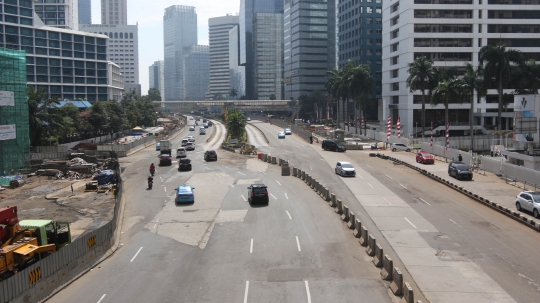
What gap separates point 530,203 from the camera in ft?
119

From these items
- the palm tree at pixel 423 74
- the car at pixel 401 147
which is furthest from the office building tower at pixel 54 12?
the car at pixel 401 147

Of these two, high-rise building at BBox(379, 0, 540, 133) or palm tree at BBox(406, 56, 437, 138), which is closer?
palm tree at BBox(406, 56, 437, 138)

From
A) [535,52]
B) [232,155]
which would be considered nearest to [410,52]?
[535,52]

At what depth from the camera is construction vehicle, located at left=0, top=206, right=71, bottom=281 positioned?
20.9m

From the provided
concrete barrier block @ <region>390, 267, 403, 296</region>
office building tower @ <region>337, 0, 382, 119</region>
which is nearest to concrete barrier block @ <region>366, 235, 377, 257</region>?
concrete barrier block @ <region>390, 267, 403, 296</region>

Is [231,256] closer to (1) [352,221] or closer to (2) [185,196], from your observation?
(1) [352,221]

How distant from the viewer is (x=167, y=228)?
34062mm

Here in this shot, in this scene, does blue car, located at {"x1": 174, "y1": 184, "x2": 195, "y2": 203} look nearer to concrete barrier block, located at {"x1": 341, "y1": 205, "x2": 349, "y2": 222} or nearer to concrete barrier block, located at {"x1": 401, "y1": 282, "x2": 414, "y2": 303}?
concrete barrier block, located at {"x1": 341, "y1": 205, "x2": 349, "y2": 222}

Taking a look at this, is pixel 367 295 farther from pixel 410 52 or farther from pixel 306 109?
pixel 306 109

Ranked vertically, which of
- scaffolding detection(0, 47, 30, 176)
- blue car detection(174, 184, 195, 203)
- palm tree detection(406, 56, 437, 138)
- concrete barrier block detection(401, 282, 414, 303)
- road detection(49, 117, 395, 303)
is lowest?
road detection(49, 117, 395, 303)

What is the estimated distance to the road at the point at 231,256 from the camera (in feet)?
71.2

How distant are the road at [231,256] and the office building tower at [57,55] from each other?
10248cm

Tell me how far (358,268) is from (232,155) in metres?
56.8

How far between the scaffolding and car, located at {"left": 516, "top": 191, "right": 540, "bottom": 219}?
2272 inches
